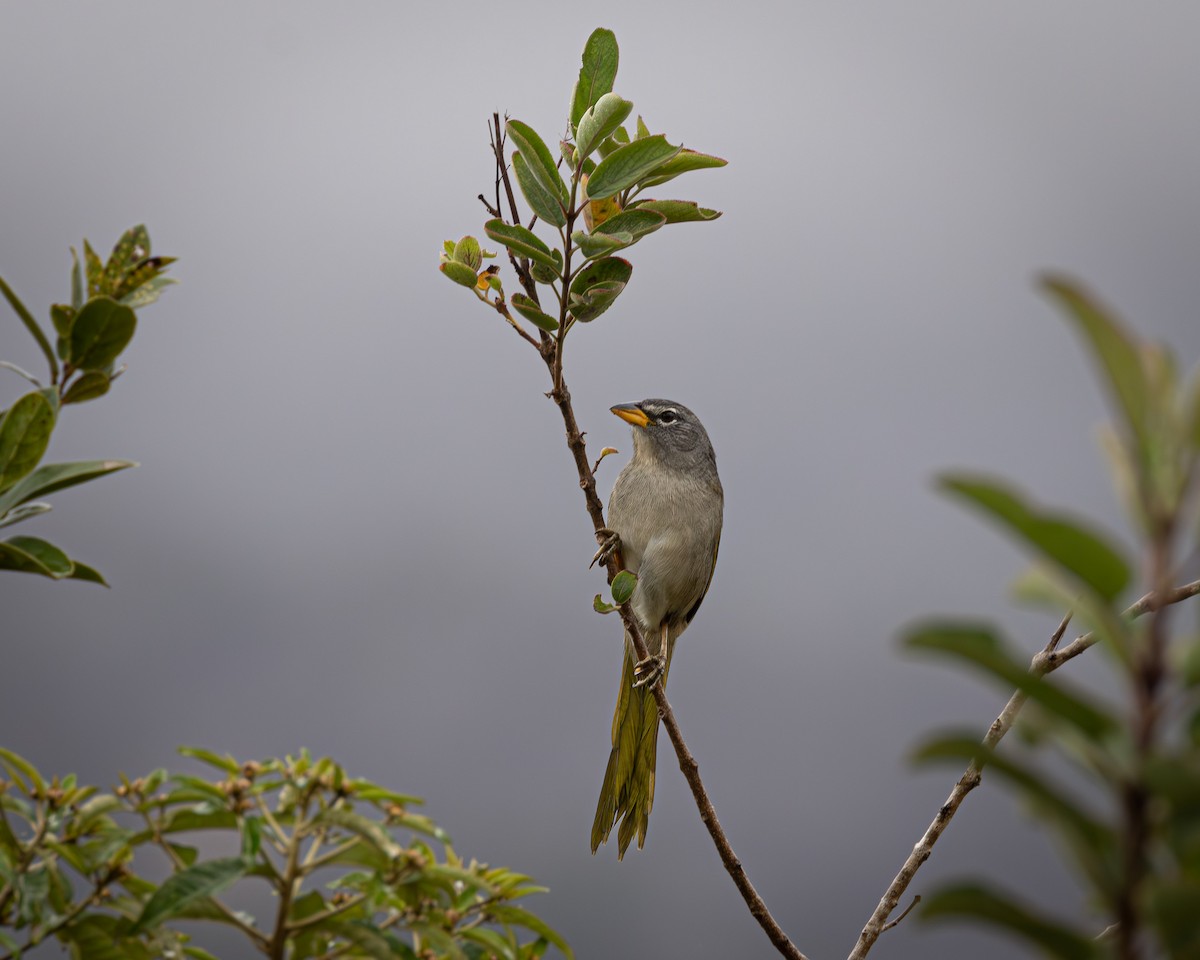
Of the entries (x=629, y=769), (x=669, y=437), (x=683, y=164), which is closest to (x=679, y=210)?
(x=683, y=164)

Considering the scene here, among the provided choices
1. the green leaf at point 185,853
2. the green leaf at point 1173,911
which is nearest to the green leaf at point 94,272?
the green leaf at point 185,853

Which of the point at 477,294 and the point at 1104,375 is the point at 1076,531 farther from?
the point at 477,294

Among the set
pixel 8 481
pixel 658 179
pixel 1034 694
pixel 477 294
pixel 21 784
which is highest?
pixel 658 179

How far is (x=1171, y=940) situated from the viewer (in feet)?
1.94

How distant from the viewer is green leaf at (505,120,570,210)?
1883 millimetres

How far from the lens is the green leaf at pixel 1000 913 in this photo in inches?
25.8

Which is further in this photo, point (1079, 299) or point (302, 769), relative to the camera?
point (302, 769)

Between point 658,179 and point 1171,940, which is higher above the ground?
point 658,179

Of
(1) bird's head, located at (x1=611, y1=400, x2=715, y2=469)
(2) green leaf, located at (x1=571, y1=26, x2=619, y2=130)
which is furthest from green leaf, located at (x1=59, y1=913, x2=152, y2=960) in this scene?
(1) bird's head, located at (x1=611, y1=400, x2=715, y2=469)

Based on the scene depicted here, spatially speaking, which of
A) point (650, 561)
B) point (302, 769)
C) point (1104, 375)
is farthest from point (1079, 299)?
point (650, 561)

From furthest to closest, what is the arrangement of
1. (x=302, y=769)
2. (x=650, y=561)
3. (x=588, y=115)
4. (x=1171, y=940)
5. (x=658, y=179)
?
1. (x=650, y=561)
2. (x=658, y=179)
3. (x=588, y=115)
4. (x=302, y=769)
5. (x=1171, y=940)

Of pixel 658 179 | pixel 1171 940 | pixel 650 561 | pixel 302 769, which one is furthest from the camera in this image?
pixel 650 561

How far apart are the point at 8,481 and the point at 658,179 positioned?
3.84 feet

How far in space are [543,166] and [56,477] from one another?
0.90 meters
